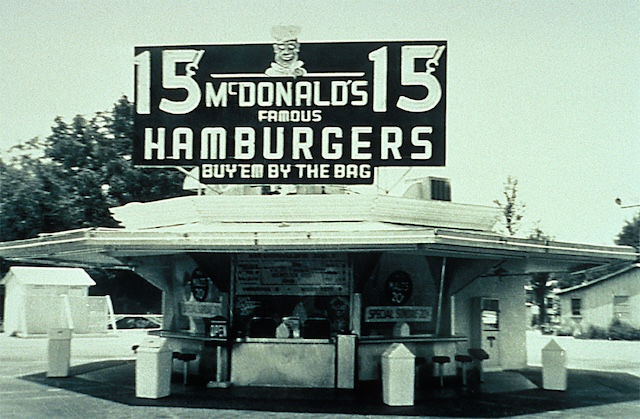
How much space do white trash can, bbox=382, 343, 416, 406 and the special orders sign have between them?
4.39 meters

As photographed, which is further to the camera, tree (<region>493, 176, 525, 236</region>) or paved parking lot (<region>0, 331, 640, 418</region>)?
tree (<region>493, 176, 525, 236</region>)

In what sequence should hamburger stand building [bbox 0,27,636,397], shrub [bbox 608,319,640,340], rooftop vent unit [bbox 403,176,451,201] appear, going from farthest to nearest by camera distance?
shrub [bbox 608,319,640,340], rooftop vent unit [bbox 403,176,451,201], hamburger stand building [bbox 0,27,636,397]

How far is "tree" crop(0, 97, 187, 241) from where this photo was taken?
157 ft

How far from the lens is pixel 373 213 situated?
17.7 metres

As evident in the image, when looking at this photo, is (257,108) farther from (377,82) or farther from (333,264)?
(333,264)

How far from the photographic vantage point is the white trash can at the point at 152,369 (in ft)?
49.2

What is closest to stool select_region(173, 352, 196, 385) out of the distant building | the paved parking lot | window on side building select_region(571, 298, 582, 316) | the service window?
the paved parking lot

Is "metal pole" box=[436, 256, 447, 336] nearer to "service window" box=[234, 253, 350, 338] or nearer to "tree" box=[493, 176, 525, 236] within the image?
"service window" box=[234, 253, 350, 338]

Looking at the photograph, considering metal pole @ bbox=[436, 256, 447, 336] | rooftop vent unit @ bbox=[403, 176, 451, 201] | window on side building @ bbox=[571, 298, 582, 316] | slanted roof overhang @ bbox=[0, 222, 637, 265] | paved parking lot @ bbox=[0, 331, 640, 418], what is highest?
rooftop vent unit @ bbox=[403, 176, 451, 201]

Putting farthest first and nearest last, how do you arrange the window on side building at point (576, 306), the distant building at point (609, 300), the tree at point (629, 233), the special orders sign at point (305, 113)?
the tree at point (629, 233) < the window on side building at point (576, 306) < the distant building at point (609, 300) < the special orders sign at point (305, 113)

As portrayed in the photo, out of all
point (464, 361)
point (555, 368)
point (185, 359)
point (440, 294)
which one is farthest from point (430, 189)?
point (185, 359)

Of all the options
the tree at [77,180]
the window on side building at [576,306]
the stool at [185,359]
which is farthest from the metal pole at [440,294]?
the tree at [77,180]

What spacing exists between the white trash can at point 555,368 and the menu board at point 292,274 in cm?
467

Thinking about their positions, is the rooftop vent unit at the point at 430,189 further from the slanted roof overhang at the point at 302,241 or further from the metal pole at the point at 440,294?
the slanted roof overhang at the point at 302,241
